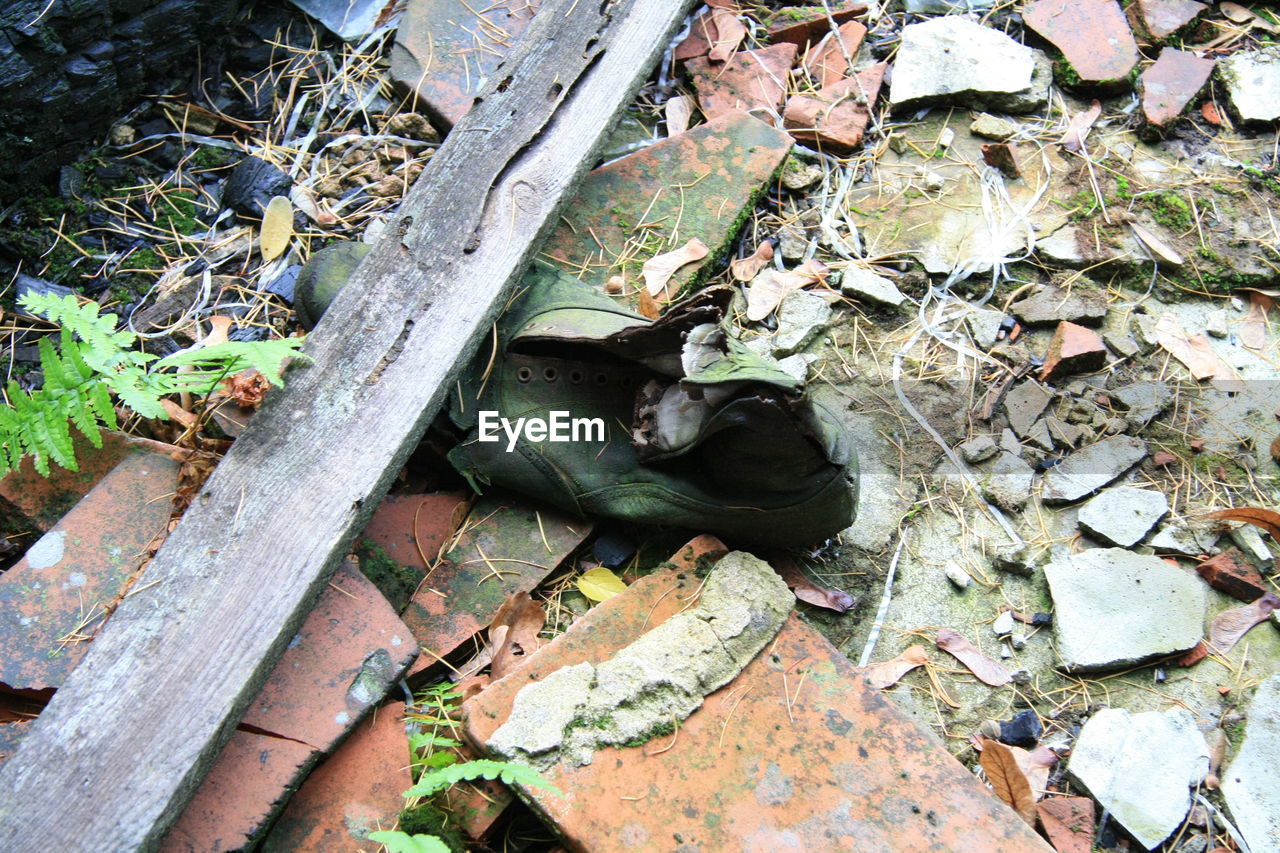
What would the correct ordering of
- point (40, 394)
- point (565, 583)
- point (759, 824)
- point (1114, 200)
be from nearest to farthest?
point (759, 824)
point (40, 394)
point (565, 583)
point (1114, 200)

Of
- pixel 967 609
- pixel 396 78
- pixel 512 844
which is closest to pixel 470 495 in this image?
pixel 512 844

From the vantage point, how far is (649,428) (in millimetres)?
2365

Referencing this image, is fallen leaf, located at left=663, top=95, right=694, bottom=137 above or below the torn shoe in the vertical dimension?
above

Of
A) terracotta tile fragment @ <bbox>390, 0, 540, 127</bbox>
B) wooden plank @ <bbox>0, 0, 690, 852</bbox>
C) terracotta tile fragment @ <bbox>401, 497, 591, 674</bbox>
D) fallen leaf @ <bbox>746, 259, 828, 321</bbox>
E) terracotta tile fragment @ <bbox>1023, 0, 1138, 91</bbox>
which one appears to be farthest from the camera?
terracotta tile fragment @ <bbox>1023, 0, 1138, 91</bbox>

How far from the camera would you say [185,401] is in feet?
8.28

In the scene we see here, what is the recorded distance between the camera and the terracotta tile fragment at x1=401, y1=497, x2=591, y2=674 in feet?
7.58

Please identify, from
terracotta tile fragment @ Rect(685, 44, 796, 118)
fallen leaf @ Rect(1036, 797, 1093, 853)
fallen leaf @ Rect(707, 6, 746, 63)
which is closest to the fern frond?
fallen leaf @ Rect(1036, 797, 1093, 853)

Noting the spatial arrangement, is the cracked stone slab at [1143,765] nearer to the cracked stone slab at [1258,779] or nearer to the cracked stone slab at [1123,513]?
the cracked stone slab at [1258,779]

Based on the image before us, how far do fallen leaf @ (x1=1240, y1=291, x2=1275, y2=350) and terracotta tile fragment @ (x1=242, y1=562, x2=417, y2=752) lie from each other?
2.62 metres

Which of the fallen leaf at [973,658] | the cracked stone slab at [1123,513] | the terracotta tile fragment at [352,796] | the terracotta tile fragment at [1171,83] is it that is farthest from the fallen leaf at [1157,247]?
the terracotta tile fragment at [352,796]

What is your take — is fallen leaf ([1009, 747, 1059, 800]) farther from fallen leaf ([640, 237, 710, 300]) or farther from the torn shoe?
fallen leaf ([640, 237, 710, 300])

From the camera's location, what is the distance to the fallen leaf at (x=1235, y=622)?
7.94ft

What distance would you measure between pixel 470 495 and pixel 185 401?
0.78 m

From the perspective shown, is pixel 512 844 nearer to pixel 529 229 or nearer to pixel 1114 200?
pixel 529 229
